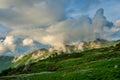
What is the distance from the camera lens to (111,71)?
165 feet

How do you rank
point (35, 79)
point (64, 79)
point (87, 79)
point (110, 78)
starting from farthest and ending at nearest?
point (35, 79) → point (64, 79) → point (87, 79) → point (110, 78)

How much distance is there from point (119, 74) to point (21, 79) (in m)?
24.0

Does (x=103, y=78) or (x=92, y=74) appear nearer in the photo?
(x=103, y=78)

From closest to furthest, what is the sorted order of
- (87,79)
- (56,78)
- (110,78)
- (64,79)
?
(110,78) → (87,79) → (64,79) → (56,78)

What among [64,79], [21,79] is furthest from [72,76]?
[21,79]

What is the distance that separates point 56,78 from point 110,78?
13218 millimetres

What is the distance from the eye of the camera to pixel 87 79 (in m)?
49.2

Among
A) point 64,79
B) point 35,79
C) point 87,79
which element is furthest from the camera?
point 35,79

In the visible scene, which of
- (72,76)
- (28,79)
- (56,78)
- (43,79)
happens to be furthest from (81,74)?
(28,79)

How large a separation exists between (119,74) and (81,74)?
8400 millimetres

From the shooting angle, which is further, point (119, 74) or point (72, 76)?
point (72, 76)

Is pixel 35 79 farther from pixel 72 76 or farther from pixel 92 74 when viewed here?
pixel 92 74

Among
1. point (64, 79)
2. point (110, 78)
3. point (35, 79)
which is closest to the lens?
point (110, 78)

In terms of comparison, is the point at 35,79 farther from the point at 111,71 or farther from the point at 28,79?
the point at 111,71
